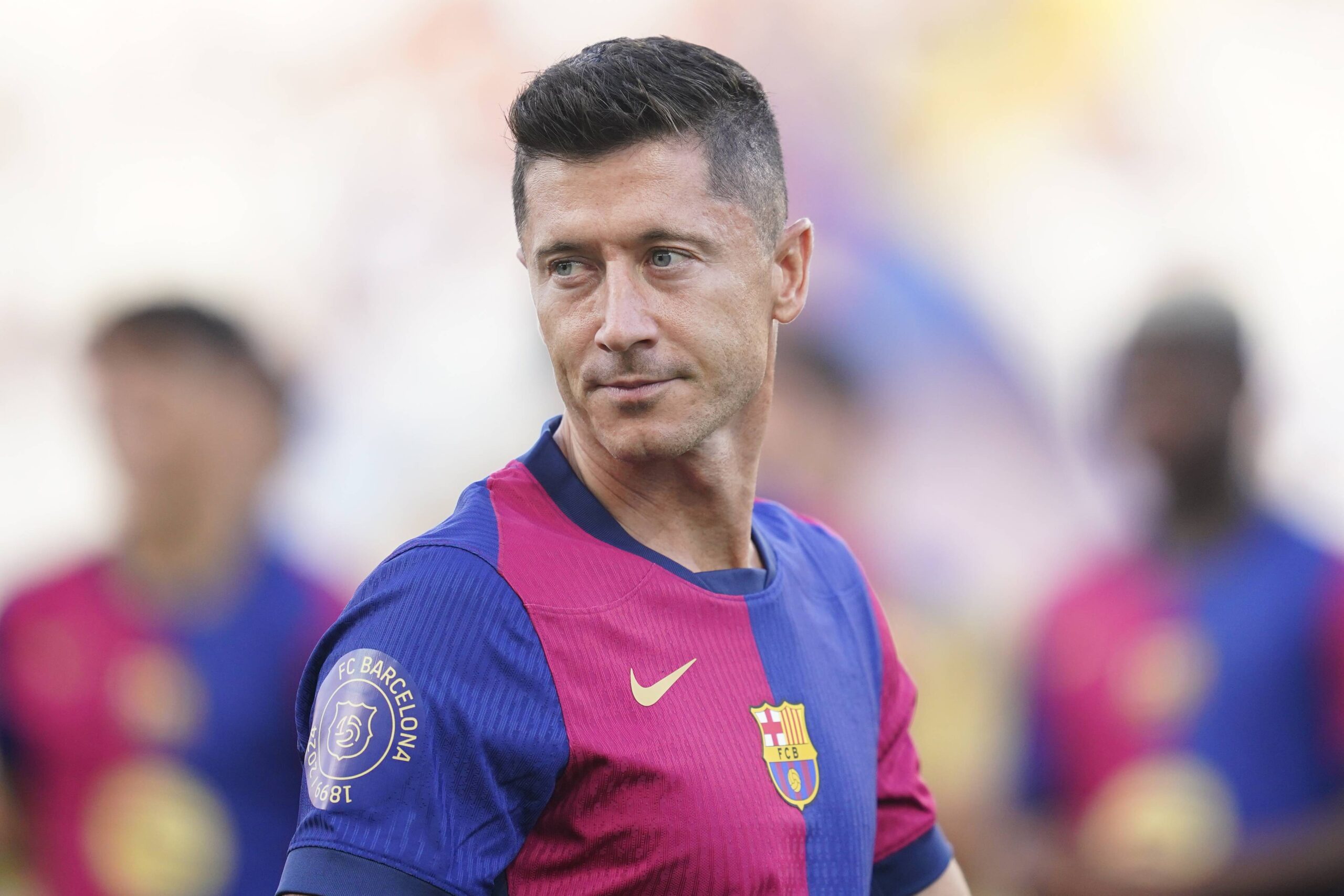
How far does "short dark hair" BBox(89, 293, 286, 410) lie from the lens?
14.0 ft

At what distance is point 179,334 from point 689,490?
8.99 feet

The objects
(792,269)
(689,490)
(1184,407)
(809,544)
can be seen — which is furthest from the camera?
(1184,407)

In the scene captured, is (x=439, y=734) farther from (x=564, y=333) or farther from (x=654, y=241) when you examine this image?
(x=654, y=241)

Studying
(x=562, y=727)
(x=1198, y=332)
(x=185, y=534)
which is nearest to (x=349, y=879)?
(x=562, y=727)

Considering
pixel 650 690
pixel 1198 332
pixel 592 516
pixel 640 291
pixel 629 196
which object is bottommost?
pixel 650 690

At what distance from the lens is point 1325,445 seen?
534 cm

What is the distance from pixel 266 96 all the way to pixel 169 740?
2.37m

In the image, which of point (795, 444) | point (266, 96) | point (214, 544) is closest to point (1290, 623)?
point (795, 444)

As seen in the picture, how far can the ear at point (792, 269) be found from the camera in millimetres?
1992

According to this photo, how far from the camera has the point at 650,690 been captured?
168 centimetres

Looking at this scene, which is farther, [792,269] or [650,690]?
[792,269]

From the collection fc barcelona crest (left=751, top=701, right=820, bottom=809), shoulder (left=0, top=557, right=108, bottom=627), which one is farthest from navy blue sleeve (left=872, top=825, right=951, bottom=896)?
shoulder (left=0, top=557, right=108, bottom=627)

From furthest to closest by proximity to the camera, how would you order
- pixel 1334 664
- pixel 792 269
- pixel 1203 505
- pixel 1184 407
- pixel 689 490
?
pixel 1184 407
pixel 1203 505
pixel 1334 664
pixel 792 269
pixel 689 490

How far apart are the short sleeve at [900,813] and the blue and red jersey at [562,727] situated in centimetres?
18
